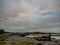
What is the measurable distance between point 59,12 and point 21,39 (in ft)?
2.49

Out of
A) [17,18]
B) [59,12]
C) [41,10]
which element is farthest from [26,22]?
[59,12]

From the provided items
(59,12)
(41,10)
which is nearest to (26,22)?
(41,10)

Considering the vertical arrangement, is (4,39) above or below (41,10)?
below

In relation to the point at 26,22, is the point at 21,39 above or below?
below

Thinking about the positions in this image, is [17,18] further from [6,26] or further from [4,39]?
[4,39]

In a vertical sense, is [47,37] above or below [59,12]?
below

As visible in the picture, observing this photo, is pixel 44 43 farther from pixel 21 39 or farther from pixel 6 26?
pixel 6 26

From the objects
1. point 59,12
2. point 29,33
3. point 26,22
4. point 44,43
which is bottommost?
point 44,43

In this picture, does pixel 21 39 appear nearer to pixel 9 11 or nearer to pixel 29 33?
pixel 29 33

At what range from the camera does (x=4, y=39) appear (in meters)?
2.49

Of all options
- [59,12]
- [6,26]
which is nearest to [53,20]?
[59,12]

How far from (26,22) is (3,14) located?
40 centimetres

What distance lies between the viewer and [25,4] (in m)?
2.56

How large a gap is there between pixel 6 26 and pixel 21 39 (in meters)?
0.33
